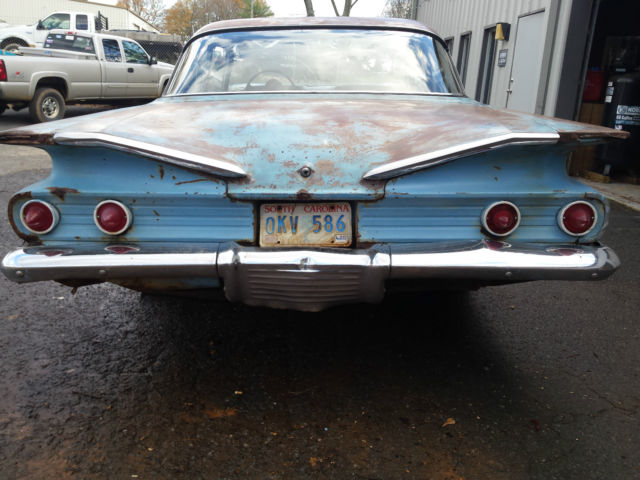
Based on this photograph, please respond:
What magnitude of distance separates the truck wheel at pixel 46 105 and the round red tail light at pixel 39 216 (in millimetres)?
9494

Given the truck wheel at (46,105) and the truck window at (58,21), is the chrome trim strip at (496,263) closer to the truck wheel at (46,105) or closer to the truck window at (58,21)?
the truck wheel at (46,105)

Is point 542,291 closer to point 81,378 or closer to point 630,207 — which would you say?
point 81,378

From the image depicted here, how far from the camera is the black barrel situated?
787cm

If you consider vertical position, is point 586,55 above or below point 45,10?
below

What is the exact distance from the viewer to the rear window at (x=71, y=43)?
12.1 meters

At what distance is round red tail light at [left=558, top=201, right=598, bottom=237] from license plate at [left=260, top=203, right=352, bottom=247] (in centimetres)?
86

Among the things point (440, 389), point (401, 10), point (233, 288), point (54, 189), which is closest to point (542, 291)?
point (440, 389)

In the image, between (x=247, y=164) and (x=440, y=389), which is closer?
(x=247, y=164)

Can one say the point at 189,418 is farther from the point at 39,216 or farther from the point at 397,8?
the point at 397,8

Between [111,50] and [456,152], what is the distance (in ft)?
40.1

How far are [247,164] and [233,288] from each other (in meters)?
0.48

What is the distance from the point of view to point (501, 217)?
2275 millimetres

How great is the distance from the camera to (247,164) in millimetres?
2223

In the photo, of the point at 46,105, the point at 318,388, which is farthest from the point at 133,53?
the point at 318,388
